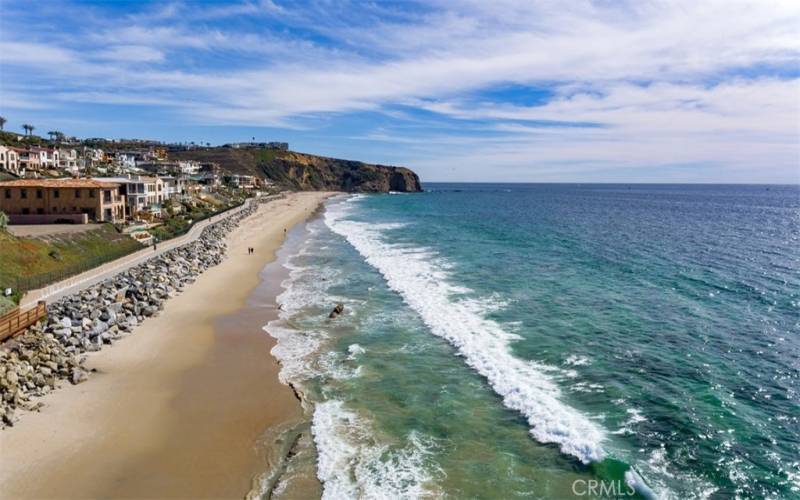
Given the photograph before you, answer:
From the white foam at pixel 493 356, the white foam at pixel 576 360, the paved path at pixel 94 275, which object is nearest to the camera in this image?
the white foam at pixel 493 356

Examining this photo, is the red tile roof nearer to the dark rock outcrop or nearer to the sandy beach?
the sandy beach

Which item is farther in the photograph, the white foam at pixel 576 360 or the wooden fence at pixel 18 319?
the white foam at pixel 576 360

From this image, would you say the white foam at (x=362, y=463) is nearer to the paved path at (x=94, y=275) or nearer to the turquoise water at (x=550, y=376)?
the turquoise water at (x=550, y=376)

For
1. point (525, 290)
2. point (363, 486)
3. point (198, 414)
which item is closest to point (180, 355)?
point (198, 414)

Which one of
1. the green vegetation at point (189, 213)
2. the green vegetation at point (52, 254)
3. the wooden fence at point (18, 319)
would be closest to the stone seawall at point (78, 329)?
the wooden fence at point (18, 319)

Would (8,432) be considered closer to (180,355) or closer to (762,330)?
(180,355)
